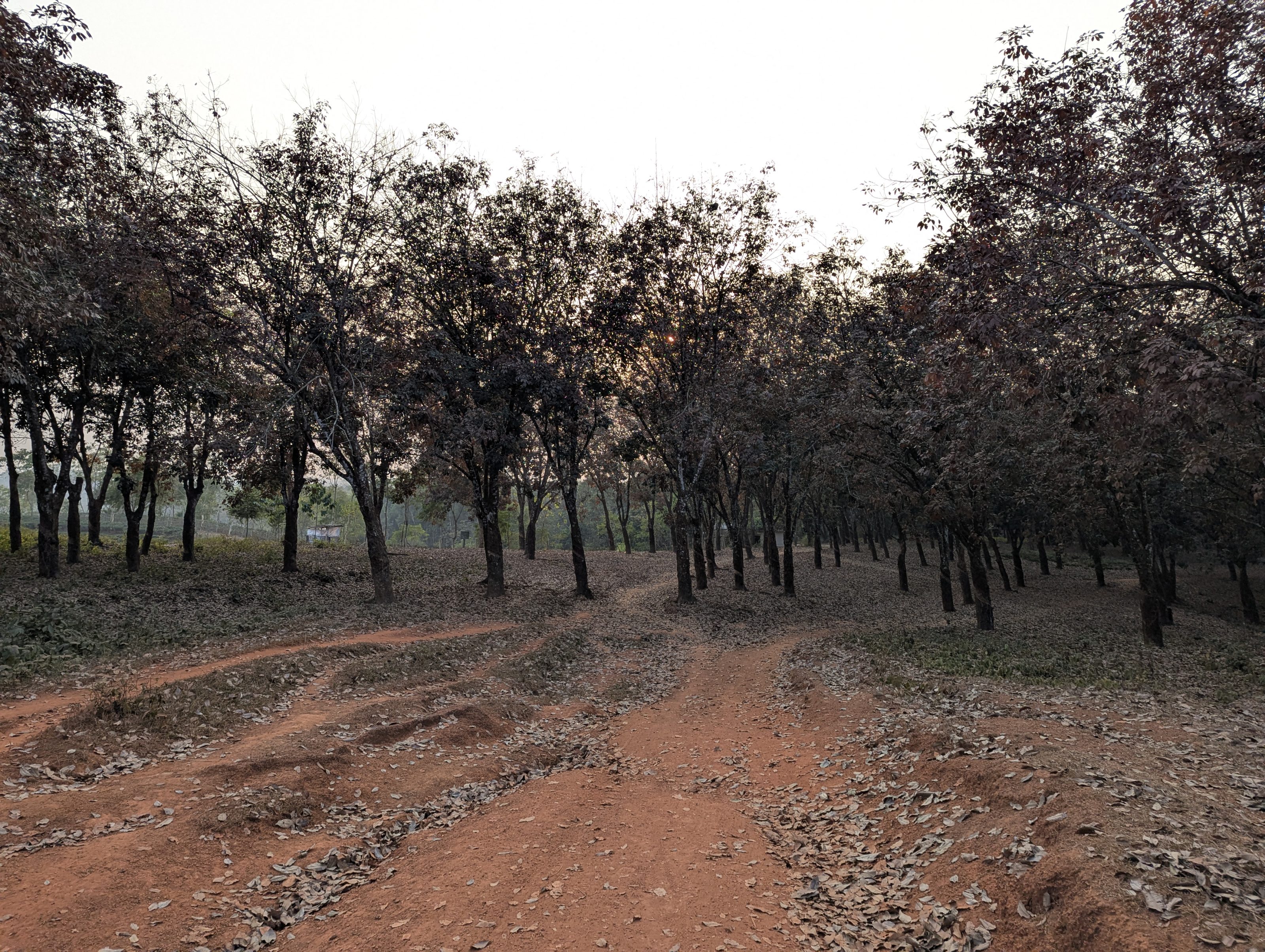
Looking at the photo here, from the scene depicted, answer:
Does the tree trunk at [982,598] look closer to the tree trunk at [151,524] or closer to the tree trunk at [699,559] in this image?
the tree trunk at [699,559]

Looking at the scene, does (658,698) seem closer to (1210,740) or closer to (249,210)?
(1210,740)

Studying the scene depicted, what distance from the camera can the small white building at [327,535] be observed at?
53844 mm

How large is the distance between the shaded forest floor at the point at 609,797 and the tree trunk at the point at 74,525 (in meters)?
11.0

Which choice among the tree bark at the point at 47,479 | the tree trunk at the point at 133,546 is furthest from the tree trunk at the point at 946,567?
the tree bark at the point at 47,479

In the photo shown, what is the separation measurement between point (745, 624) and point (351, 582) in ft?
64.6

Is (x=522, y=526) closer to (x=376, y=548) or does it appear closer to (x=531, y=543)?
(x=531, y=543)

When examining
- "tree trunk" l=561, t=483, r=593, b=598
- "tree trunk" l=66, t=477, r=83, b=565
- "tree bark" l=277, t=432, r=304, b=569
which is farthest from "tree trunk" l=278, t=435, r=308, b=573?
"tree trunk" l=561, t=483, r=593, b=598

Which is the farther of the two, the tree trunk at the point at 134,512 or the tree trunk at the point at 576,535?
the tree trunk at the point at 576,535

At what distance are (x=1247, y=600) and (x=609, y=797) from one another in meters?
45.2

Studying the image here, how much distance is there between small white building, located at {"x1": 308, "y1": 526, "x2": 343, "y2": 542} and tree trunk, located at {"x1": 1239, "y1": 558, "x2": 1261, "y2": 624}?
62.5 metres

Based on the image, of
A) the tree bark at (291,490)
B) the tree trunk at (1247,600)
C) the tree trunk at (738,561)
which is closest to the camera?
the tree bark at (291,490)

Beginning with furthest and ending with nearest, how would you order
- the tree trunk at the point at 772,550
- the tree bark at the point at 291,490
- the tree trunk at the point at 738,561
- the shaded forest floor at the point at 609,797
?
the tree trunk at the point at 772,550, the tree trunk at the point at 738,561, the tree bark at the point at 291,490, the shaded forest floor at the point at 609,797

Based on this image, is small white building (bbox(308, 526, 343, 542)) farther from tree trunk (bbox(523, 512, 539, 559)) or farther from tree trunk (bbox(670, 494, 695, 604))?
tree trunk (bbox(670, 494, 695, 604))

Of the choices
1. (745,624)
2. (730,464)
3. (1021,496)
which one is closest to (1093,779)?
(745,624)
